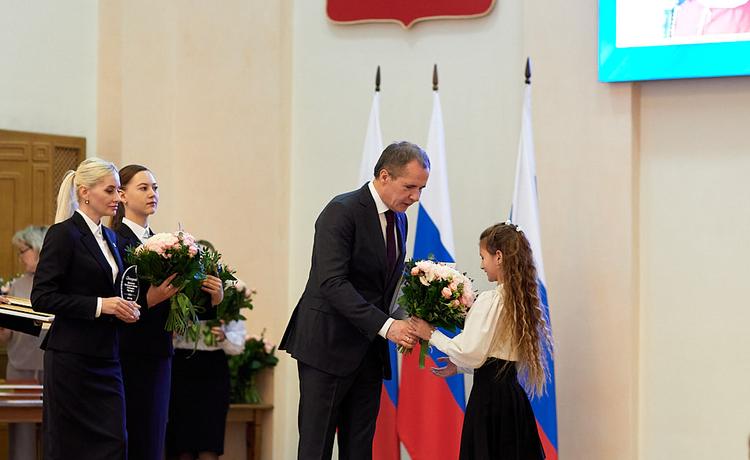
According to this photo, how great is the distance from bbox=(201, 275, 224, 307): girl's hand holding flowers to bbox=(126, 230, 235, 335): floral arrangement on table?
0.03 metres

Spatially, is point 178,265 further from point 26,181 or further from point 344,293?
point 26,181

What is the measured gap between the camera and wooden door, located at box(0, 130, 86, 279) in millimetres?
6996

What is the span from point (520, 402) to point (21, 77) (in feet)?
13.3

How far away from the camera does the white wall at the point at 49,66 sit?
7023 mm

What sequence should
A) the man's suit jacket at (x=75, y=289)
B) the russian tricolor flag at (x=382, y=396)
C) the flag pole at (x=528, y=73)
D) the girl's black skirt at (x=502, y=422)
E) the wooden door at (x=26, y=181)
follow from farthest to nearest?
1. the wooden door at (x=26, y=181)
2. the russian tricolor flag at (x=382, y=396)
3. the flag pole at (x=528, y=73)
4. the girl's black skirt at (x=502, y=422)
5. the man's suit jacket at (x=75, y=289)

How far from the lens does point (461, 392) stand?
240 inches

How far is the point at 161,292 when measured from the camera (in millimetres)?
4789

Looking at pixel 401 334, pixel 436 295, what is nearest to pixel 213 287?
pixel 401 334

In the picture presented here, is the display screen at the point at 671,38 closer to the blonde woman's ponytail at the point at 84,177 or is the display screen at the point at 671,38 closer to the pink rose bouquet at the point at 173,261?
the pink rose bouquet at the point at 173,261

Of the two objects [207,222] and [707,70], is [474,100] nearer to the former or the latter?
[707,70]

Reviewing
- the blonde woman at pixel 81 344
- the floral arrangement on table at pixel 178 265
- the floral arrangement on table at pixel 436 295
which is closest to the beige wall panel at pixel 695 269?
the floral arrangement on table at pixel 436 295

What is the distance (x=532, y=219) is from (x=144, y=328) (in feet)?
7.13

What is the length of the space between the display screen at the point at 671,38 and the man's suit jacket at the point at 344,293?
6.67ft

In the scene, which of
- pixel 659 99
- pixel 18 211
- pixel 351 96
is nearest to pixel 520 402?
pixel 659 99
